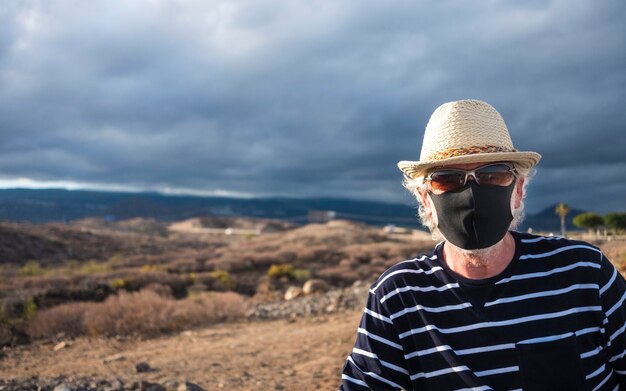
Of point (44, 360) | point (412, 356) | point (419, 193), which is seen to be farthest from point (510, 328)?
point (44, 360)

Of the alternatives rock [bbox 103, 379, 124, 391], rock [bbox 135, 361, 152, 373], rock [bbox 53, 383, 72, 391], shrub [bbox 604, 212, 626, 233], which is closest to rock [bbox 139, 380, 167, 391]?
rock [bbox 103, 379, 124, 391]

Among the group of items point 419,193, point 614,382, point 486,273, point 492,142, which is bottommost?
point 614,382

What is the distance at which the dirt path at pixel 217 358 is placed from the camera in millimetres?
8041

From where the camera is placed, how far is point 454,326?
8.15ft

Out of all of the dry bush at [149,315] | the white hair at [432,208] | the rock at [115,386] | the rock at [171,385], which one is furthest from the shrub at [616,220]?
the white hair at [432,208]

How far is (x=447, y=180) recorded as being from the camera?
268 centimetres

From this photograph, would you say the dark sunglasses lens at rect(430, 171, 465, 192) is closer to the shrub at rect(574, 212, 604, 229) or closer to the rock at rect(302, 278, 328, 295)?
the rock at rect(302, 278, 328, 295)

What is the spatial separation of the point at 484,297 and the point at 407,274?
1.30 feet

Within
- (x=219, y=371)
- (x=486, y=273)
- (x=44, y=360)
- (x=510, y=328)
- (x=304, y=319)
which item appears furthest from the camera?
(x=304, y=319)

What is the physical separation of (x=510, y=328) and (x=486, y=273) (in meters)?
0.29

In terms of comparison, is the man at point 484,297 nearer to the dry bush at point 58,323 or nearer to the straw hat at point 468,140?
the straw hat at point 468,140

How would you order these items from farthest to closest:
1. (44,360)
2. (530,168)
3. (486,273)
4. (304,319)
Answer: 1. (304,319)
2. (44,360)
3. (530,168)
4. (486,273)

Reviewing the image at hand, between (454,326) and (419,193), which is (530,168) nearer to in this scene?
(419,193)

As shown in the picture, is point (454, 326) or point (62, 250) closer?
point (454, 326)
